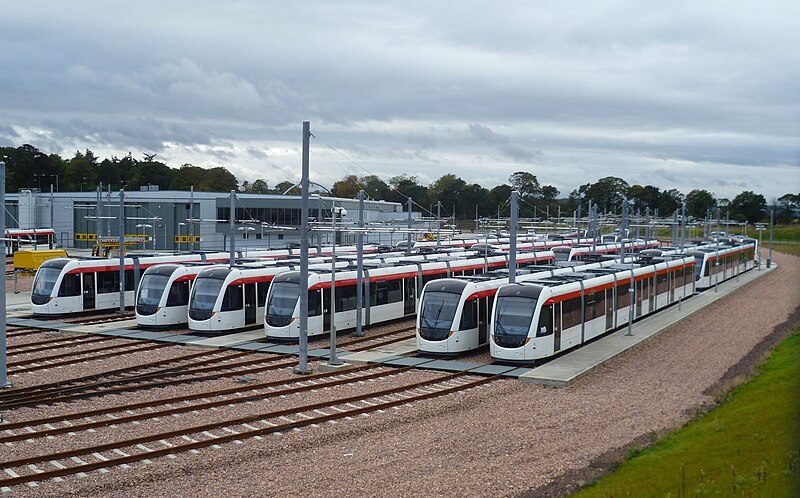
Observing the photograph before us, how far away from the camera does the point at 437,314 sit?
27.4m

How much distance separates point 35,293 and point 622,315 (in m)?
25.0

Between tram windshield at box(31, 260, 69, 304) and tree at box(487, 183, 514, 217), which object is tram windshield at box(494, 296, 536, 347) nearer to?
tram windshield at box(31, 260, 69, 304)

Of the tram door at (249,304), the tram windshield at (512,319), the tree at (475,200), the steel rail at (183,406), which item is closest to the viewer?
the steel rail at (183,406)

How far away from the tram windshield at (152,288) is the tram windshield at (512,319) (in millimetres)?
14399

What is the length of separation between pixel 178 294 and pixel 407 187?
85797mm

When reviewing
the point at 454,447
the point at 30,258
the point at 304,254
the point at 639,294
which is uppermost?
the point at 304,254

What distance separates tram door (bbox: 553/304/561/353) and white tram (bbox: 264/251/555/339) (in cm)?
710

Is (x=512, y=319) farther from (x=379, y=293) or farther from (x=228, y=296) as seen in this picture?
(x=228, y=296)

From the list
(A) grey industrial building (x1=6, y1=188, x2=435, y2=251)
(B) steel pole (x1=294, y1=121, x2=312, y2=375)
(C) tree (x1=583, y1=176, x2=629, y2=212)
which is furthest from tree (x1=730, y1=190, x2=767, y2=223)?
(B) steel pole (x1=294, y1=121, x2=312, y2=375)

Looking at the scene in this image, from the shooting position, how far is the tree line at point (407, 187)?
4309 inches

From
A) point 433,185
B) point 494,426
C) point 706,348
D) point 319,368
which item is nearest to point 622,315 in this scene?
point 706,348

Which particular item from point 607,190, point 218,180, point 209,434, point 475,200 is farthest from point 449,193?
point 209,434

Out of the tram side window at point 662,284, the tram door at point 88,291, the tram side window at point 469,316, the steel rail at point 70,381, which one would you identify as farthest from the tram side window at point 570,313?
the tram door at point 88,291

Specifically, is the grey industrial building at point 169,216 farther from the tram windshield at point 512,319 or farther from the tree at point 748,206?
the tree at point 748,206
